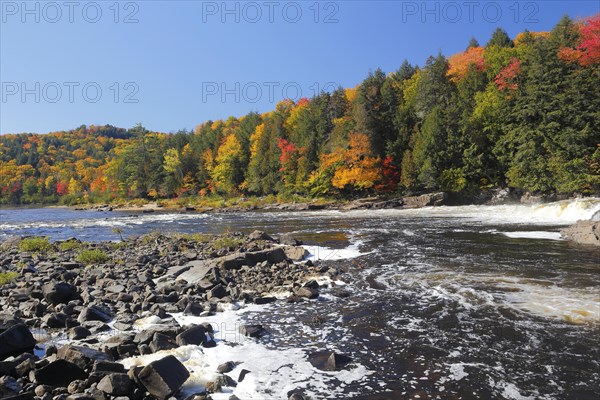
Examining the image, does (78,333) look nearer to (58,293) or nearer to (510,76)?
(58,293)

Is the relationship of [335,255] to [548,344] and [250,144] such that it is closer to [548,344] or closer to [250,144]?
[548,344]

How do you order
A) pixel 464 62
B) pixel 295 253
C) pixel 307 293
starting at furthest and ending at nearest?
1. pixel 464 62
2. pixel 295 253
3. pixel 307 293

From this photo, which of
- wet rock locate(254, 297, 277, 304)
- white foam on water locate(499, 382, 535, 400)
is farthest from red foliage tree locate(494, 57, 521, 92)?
white foam on water locate(499, 382, 535, 400)

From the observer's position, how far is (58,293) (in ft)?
31.5

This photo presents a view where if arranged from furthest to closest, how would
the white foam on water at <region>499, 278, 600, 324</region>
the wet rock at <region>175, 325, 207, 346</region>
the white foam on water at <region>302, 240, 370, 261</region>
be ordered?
the white foam on water at <region>302, 240, 370, 261</region> < the white foam on water at <region>499, 278, 600, 324</region> < the wet rock at <region>175, 325, 207, 346</region>

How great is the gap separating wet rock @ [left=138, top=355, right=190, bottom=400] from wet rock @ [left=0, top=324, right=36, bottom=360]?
106 inches

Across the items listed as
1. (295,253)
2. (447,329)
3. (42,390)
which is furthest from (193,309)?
(295,253)

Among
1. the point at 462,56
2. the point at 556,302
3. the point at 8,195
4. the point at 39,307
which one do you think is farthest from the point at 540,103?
the point at 8,195

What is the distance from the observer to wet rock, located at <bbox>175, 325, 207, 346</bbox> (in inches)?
285

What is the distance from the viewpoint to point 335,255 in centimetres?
1727

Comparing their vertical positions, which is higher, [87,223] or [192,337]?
[192,337]

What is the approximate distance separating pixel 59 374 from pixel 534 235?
23.4 m

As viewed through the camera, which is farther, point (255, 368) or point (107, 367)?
point (255, 368)

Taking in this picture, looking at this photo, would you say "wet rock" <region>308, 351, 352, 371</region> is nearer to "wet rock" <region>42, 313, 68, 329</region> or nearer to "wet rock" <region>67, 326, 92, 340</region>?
"wet rock" <region>67, 326, 92, 340</region>
